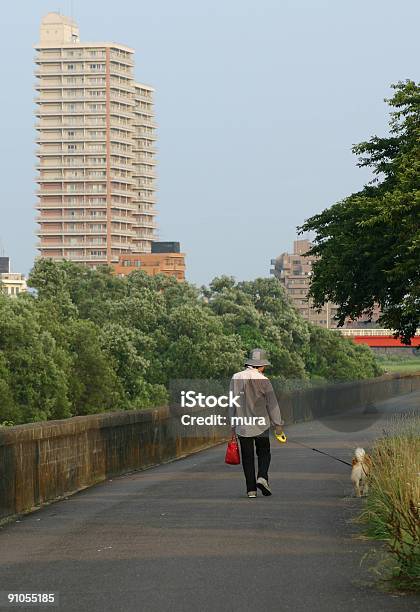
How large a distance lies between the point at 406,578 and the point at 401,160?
3255 cm

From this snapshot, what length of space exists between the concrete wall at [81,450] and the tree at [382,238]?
→ 7.57m

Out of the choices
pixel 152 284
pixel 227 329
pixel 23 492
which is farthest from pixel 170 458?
pixel 152 284

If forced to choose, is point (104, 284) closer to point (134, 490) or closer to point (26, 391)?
point (26, 391)

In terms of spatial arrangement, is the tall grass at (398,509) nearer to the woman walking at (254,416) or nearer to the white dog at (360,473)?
the white dog at (360,473)

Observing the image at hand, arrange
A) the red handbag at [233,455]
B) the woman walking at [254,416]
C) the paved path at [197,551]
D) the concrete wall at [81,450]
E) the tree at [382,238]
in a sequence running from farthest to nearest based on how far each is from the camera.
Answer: the tree at [382,238] < the red handbag at [233,455] < the woman walking at [254,416] < the concrete wall at [81,450] < the paved path at [197,551]

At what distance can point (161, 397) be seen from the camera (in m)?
91.5

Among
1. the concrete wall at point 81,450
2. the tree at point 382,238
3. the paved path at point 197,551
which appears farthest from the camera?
the tree at point 382,238

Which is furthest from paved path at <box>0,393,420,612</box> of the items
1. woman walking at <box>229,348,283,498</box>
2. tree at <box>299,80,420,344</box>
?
tree at <box>299,80,420,344</box>

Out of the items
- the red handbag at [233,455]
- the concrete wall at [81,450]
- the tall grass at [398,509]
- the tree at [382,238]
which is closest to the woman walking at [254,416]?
the red handbag at [233,455]

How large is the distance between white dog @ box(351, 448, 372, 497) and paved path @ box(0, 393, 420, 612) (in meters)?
0.26

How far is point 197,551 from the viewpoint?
11.2 metres

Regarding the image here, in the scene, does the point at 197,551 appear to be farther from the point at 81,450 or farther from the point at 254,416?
the point at 81,450

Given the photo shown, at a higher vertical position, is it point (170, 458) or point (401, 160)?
point (401, 160)

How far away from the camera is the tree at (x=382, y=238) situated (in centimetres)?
3797
